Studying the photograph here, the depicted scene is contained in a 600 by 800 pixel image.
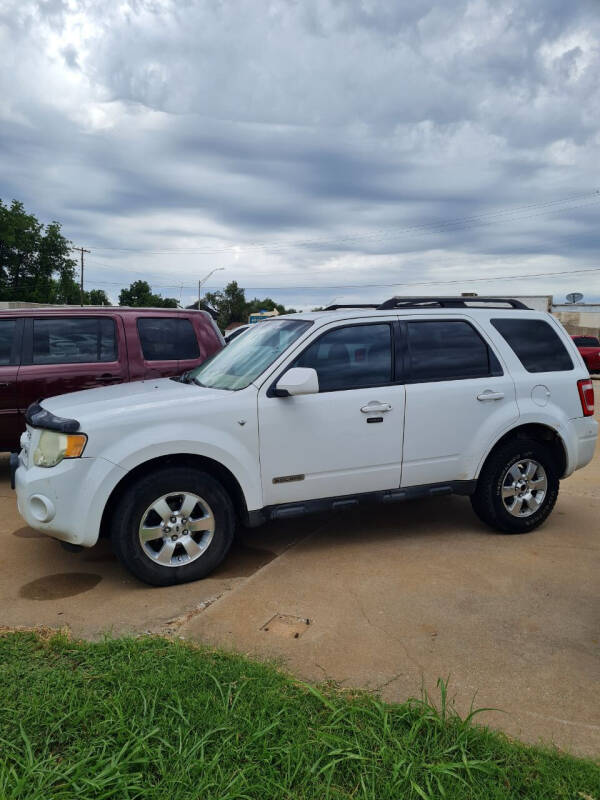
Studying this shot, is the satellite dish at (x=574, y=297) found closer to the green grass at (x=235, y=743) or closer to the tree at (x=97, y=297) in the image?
the green grass at (x=235, y=743)

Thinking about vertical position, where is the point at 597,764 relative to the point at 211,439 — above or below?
below

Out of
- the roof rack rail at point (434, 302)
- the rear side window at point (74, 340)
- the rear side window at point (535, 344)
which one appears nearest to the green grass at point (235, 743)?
the roof rack rail at point (434, 302)

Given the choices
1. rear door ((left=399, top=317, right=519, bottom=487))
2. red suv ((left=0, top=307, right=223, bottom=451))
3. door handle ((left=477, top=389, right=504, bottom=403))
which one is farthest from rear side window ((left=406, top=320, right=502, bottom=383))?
red suv ((left=0, top=307, right=223, bottom=451))

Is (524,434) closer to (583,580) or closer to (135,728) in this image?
(583,580)

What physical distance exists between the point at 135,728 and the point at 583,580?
3011mm

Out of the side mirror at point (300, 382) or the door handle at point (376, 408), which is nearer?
the side mirror at point (300, 382)

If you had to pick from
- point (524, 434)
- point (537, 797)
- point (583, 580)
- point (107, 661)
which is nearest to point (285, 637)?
point (107, 661)

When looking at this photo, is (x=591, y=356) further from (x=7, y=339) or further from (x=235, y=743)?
(x=235, y=743)

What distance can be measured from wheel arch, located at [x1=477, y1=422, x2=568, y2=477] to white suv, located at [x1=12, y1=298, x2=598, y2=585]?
0.02 meters

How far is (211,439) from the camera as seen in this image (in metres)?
4.01

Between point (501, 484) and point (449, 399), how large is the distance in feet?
2.68

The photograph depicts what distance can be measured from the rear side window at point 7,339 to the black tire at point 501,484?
4.80m

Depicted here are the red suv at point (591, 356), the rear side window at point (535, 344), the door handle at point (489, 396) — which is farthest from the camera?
the red suv at point (591, 356)

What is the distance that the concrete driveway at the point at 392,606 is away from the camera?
287 centimetres
